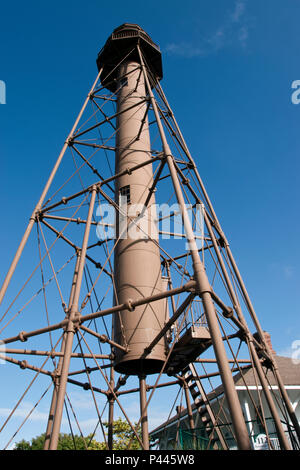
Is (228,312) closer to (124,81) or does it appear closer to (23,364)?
(23,364)

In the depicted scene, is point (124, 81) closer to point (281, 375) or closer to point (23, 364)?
point (23, 364)

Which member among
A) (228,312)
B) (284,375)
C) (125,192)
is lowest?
(228,312)

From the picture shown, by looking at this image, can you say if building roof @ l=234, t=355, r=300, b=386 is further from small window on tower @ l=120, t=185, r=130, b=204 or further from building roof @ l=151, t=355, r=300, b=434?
small window on tower @ l=120, t=185, r=130, b=204

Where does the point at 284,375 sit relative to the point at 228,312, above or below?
above

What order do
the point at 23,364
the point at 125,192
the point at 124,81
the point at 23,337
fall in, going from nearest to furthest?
the point at 23,337
the point at 23,364
the point at 125,192
the point at 124,81

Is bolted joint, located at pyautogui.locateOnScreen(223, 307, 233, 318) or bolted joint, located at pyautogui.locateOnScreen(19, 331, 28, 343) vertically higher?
bolted joint, located at pyautogui.locateOnScreen(19, 331, 28, 343)

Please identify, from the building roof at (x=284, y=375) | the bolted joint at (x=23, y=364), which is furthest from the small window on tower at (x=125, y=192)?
the building roof at (x=284, y=375)

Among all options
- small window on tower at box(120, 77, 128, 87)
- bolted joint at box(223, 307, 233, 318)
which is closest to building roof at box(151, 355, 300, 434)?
bolted joint at box(223, 307, 233, 318)

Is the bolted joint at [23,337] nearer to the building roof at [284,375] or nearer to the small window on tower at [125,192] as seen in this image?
the small window on tower at [125,192]

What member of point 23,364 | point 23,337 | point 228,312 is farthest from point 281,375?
point 23,337

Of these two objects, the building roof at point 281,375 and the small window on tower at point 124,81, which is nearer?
the small window on tower at point 124,81

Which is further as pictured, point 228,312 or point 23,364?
point 23,364

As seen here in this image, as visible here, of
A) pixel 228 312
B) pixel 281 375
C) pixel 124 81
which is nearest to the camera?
pixel 228 312
